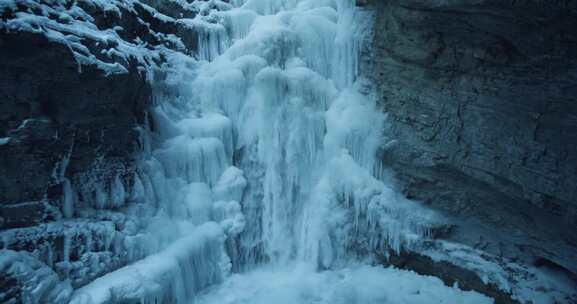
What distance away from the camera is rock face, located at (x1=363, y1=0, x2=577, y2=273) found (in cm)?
415

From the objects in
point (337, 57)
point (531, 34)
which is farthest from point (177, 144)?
point (531, 34)

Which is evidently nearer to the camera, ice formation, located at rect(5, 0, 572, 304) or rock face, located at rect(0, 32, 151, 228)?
rock face, located at rect(0, 32, 151, 228)

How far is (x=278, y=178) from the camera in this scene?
21.1 ft

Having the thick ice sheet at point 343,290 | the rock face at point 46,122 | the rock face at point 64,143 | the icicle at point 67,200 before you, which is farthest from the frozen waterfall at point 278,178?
the rock face at point 46,122

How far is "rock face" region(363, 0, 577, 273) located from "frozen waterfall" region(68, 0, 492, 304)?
54 centimetres

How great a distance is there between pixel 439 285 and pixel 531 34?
11.6ft

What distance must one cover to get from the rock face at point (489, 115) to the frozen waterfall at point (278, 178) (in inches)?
21.2

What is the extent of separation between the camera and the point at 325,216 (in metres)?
6.16

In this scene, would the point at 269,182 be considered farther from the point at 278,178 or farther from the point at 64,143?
the point at 64,143

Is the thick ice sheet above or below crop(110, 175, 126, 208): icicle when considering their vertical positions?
below

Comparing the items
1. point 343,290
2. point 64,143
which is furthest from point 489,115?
point 64,143

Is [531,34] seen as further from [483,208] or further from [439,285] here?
[439,285]

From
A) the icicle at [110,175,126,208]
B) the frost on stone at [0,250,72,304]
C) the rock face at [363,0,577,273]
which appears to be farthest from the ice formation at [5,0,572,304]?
the frost on stone at [0,250,72,304]

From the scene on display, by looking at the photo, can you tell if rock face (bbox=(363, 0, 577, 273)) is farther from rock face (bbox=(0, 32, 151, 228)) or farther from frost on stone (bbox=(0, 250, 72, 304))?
frost on stone (bbox=(0, 250, 72, 304))
